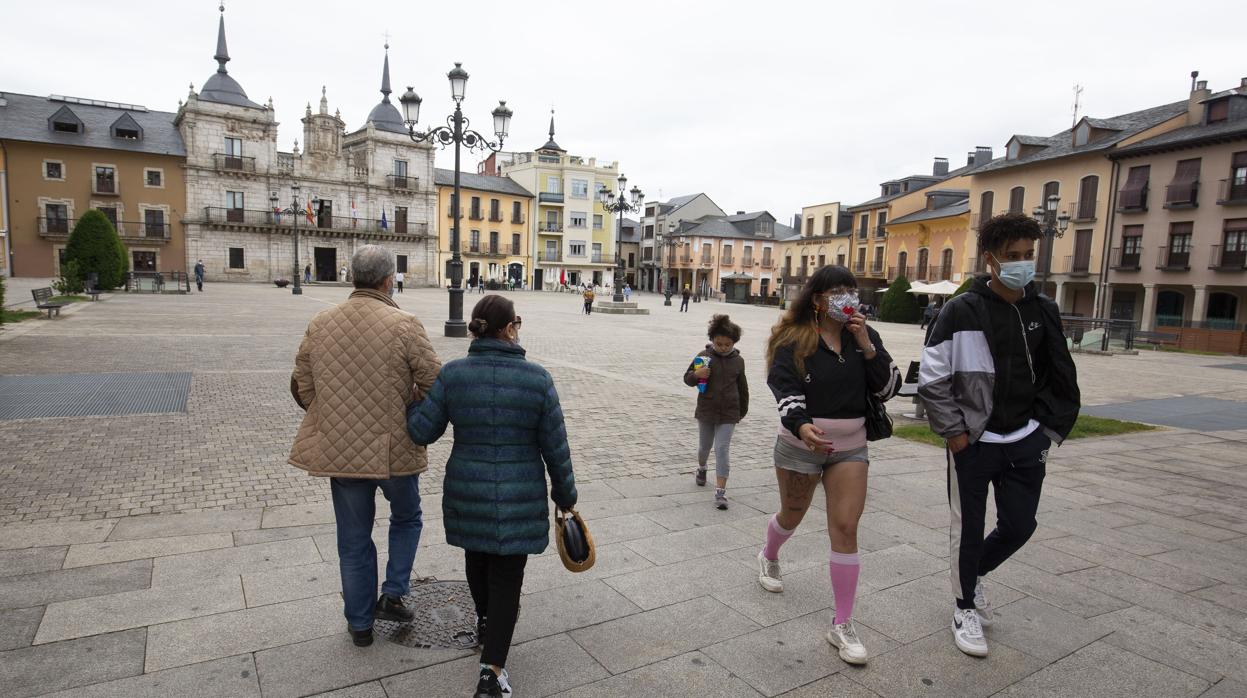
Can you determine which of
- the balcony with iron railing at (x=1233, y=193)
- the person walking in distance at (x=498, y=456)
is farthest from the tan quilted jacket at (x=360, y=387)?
the balcony with iron railing at (x=1233, y=193)

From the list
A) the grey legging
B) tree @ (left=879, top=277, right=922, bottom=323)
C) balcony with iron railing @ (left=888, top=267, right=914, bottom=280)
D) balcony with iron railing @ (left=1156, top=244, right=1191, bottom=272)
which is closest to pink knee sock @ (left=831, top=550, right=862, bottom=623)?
the grey legging

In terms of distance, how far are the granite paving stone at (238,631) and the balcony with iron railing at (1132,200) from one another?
37.7 metres

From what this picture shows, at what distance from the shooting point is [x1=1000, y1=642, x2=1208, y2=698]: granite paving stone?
298 cm

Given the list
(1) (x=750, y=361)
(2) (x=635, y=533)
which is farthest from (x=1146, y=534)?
(1) (x=750, y=361)

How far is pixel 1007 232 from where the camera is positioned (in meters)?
3.21

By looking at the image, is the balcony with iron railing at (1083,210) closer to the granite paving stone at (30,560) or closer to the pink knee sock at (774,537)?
the pink knee sock at (774,537)

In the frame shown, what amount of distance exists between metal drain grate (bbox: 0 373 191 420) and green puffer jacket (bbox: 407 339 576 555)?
682cm

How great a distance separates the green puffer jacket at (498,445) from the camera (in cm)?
269

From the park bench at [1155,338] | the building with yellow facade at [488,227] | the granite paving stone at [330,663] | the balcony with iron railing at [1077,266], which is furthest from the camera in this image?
the building with yellow facade at [488,227]

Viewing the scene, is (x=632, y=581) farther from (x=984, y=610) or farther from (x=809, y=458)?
(x=984, y=610)

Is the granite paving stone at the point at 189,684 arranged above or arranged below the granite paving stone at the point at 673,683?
above

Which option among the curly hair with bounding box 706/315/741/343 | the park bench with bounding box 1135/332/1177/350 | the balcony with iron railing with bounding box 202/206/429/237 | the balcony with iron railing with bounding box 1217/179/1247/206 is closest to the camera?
the curly hair with bounding box 706/315/741/343

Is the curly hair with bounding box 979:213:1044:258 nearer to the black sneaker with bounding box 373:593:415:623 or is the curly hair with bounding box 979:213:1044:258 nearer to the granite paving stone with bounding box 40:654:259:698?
the black sneaker with bounding box 373:593:415:623

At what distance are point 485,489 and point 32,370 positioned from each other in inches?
424
